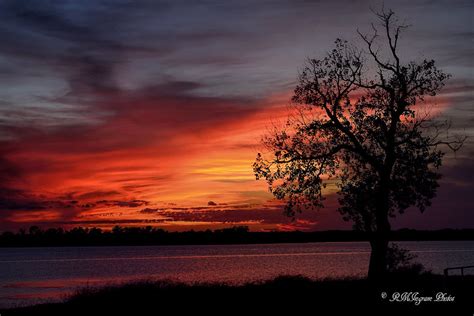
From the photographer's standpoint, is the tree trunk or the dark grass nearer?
the dark grass

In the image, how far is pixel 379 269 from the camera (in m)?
41.5

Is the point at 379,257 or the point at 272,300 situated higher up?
the point at 379,257

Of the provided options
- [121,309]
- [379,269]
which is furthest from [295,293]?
[121,309]

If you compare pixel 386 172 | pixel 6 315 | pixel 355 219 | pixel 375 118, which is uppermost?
pixel 375 118

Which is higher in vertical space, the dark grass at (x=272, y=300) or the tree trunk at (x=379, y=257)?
the tree trunk at (x=379, y=257)

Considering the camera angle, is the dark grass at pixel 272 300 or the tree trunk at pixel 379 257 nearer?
the dark grass at pixel 272 300

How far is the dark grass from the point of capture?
31.7 m

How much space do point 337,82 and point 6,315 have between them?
24738 millimetres

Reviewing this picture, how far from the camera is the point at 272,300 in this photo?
114 ft

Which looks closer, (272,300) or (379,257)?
(272,300)

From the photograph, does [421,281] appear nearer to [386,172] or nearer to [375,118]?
[386,172]

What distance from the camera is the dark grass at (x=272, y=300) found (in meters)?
31.7

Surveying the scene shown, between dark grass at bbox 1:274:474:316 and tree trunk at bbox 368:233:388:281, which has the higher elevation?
tree trunk at bbox 368:233:388:281

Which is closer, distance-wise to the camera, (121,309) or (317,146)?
(121,309)
